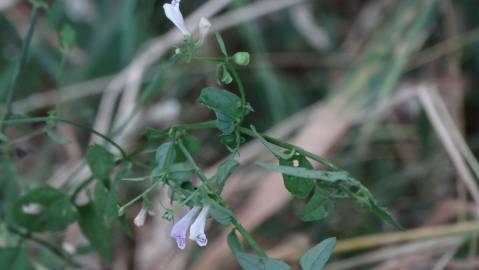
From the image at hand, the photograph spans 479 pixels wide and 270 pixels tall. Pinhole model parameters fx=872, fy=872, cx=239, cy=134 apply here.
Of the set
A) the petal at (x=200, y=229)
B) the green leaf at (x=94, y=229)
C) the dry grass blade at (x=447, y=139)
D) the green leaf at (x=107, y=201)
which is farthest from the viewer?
the dry grass blade at (x=447, y=139)

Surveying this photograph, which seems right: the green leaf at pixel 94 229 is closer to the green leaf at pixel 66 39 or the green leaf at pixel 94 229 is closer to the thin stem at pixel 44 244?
the thin stem at pixel 44 244

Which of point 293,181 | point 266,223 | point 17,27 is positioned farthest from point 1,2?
point 293,181

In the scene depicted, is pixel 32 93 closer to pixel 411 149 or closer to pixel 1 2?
pixel 1 2

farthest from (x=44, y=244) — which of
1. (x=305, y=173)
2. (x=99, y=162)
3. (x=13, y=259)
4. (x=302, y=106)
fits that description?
(x=302, y=106)

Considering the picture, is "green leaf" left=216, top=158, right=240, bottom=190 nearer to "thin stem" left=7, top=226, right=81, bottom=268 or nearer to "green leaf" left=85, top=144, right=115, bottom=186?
"green leaf" left=85, top=144, right=115, bottom=186

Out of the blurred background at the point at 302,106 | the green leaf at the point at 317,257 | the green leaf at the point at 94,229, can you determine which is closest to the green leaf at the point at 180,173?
the green leaf at the point at 317,257
